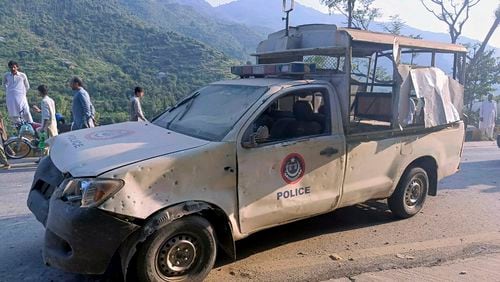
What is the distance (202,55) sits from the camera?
4622cm

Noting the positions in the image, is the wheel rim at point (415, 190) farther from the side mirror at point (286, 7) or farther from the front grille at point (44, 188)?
the front grille at point (44, 188)

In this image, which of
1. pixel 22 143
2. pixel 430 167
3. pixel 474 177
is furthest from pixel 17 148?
pixel 474 177

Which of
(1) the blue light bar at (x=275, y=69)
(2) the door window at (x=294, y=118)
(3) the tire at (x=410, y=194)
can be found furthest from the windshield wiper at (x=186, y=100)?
(3) the tire at (x=410, y=194)

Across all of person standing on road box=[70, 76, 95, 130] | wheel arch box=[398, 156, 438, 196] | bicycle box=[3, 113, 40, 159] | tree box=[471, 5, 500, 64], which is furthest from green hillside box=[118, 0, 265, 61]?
wheel arch box=[398, 156, 438, 196]

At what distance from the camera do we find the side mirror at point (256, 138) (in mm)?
3910

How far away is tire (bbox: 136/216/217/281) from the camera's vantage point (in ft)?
11.2

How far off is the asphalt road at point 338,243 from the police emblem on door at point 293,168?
0.79 metres

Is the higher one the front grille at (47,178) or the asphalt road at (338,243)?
the front grille at (47,178)

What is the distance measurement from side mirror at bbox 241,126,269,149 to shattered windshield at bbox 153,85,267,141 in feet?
0.65

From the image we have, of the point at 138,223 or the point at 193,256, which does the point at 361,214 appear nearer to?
Result: the point at 193,256

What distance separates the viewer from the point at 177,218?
3494 mm

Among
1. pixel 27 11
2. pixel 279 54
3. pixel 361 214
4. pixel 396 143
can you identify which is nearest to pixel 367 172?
pixel 396 143

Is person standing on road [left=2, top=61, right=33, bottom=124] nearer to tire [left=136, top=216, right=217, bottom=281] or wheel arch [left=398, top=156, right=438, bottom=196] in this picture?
tire [left=136, top=216, right=217, bottom=281]

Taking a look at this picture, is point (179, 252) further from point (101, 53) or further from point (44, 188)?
point (101, 53)
